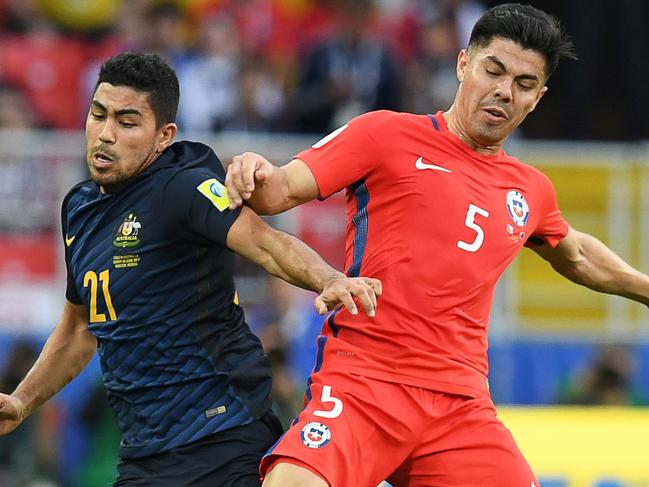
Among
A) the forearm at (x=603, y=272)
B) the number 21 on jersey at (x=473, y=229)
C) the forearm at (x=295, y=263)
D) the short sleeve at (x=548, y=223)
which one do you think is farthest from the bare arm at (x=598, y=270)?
the forearm at (x=295, y=263)

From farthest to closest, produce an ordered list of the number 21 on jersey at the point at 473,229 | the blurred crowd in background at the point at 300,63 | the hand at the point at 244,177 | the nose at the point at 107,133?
the blurred crowd in background at the point at 300,63 → the number 21 on jersey at the point at 473,229 → the nose at the point at 107,133 → the hand at the point at 244,177

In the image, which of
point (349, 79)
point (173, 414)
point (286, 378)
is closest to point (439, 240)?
point (173, 414)

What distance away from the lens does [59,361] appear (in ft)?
19.5

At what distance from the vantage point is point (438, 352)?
5.40 m

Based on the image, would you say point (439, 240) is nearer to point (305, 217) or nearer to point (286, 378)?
point (286, 378)

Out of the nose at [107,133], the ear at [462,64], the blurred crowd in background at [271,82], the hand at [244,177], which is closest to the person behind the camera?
the hand at [244,177]

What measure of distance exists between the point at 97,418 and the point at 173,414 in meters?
4.97

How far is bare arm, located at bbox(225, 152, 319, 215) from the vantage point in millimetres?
5125

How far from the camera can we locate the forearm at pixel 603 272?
6.20 m

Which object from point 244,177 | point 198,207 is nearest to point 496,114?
point 244,177

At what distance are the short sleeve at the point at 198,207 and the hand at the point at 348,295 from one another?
1.74 feet

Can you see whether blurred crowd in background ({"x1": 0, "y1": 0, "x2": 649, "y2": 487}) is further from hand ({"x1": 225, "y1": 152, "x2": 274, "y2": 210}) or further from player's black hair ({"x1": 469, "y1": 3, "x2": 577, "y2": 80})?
hand ({"x1": 225, "y1": 152, "x2": 274, "y2": 210})

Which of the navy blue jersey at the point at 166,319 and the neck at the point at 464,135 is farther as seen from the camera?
the neck at the point at 464,135

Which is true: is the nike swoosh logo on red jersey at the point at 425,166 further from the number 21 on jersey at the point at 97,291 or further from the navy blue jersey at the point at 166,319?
the number 21 on jersey at the point at 97,291
